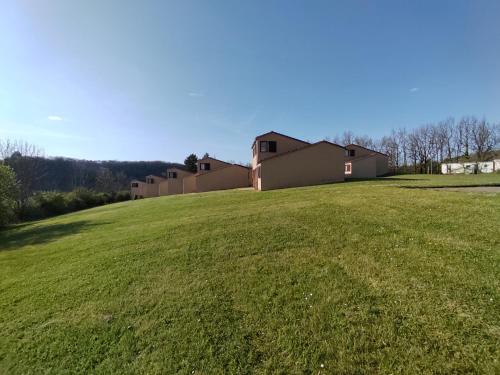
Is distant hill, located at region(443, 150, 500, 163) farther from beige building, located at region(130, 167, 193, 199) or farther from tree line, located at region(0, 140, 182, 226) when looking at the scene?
tree line, located at region(0, 140, 182, 226)

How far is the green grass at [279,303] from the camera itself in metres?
3.36

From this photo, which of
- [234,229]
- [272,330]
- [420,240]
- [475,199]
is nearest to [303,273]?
[272,330]

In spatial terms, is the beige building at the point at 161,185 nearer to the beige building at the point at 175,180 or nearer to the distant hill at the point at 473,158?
the beige building at the point at 175,180

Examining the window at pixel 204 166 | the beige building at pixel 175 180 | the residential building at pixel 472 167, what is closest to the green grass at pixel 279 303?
the window at pixel 204 166

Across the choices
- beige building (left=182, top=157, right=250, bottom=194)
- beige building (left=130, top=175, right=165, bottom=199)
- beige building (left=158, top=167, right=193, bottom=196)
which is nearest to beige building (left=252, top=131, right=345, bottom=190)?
beige building (left=182, top=157, right=250, bottom=194)

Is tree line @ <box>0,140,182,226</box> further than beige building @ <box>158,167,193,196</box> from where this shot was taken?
No

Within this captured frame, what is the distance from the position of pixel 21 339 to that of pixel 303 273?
5.22 m

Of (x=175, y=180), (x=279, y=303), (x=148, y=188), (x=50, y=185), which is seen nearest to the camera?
(x=279, y=303)

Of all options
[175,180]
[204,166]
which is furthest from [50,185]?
[204,166]

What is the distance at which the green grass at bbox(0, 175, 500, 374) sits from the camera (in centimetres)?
336

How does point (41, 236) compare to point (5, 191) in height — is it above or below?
below

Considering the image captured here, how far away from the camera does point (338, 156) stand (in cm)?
2569

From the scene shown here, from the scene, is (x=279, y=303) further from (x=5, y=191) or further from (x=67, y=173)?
(x=67, y=173)

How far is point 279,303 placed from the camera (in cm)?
444
